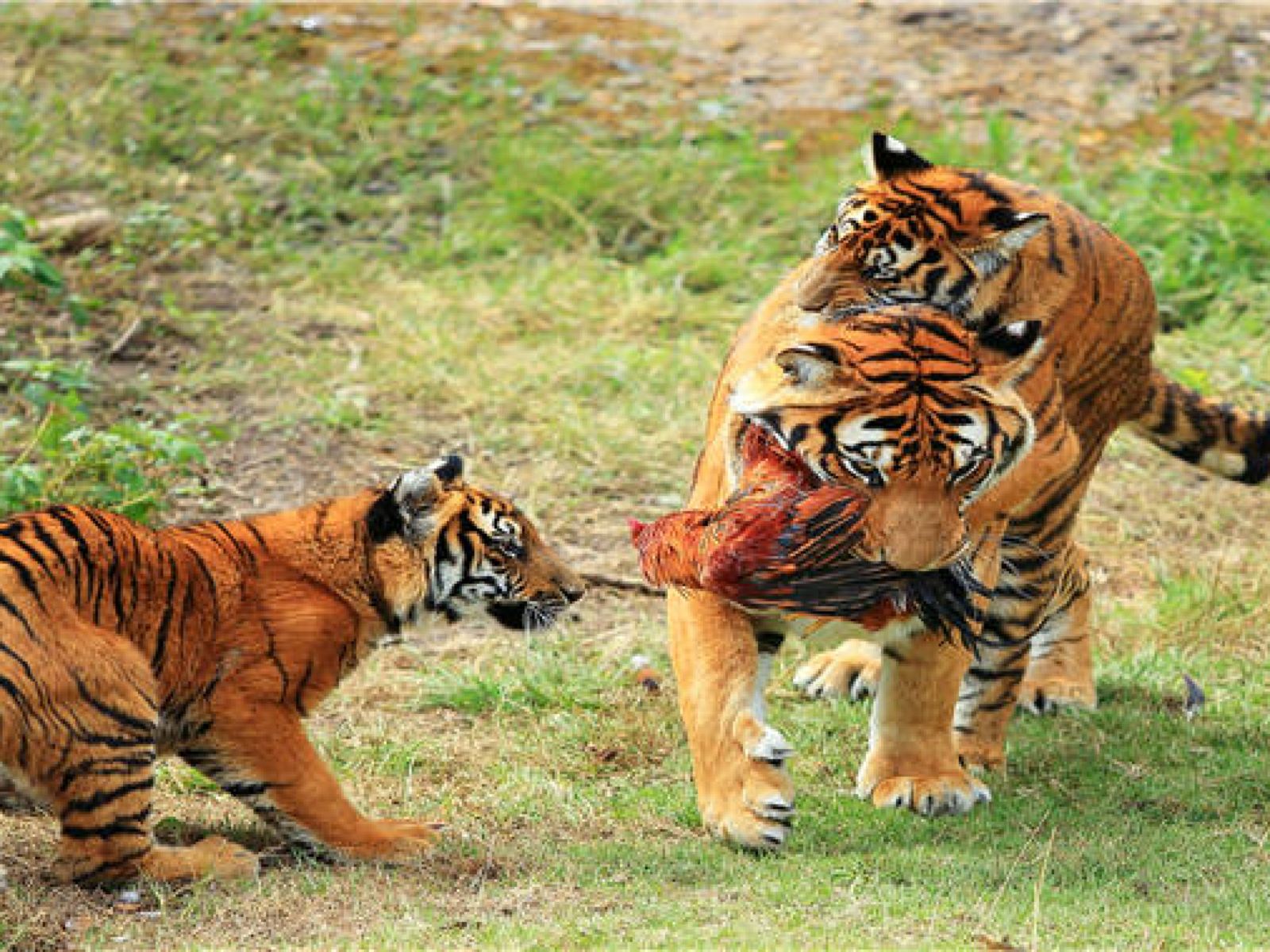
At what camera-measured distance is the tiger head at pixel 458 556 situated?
5254mm

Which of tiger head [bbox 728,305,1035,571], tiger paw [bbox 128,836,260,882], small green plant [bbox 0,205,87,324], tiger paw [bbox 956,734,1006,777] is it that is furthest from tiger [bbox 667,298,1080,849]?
small green plant [bbox 0,205,87,324]

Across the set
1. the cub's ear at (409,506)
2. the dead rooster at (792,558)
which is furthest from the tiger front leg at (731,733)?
the cub's ear at (409,506)

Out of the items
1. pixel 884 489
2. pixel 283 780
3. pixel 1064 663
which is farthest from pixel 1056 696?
pixel 283 780

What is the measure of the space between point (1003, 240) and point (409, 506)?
1908 millimetres

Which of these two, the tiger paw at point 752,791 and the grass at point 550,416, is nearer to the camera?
the grass at point 550,416

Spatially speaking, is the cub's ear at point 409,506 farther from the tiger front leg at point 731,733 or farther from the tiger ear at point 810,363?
the tiger ear at point 810,363

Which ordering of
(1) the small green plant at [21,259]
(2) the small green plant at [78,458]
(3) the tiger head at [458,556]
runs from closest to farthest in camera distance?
(3) the tiger head at [458,556]
(2) the small green plant at [78,458]
(1) the small green plant at [21,259]

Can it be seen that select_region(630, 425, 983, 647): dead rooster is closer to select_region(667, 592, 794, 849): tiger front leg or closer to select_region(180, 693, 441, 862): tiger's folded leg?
select_region(667, 592, 794, 849): tiger front leg

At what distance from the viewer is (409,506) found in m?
5.28

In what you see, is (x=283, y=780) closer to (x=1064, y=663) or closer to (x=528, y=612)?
(x=528, y=612)

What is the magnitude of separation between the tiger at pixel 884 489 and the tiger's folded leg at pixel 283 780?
917 mm

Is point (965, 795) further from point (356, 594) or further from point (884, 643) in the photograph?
Answer: point (356, 594)

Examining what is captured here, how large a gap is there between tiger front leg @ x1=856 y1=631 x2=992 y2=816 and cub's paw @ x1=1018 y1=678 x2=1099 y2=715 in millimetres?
1075

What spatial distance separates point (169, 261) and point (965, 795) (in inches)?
238
